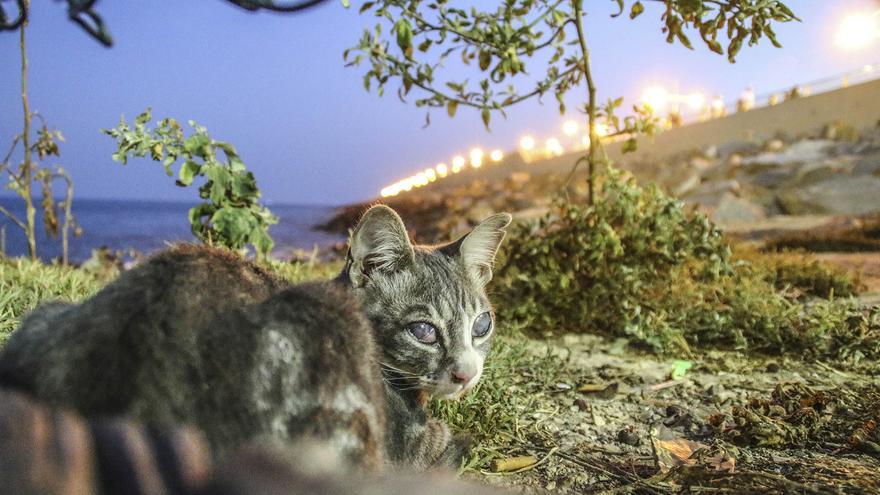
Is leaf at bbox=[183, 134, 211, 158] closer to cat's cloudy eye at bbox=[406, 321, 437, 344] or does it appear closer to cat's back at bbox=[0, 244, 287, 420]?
cat's cloudy eye at bbox=[406, 321, 437, 344]

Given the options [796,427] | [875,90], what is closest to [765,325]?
[796,427]

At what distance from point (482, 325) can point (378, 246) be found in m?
0.53

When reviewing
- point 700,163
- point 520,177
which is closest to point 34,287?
point 520,177

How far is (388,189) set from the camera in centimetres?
571

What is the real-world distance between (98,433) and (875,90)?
708 inches

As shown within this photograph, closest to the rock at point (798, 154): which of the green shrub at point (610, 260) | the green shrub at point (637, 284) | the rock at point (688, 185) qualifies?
the rock at point (688, 185)

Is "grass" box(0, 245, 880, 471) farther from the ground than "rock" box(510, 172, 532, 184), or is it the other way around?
"rock" box(510, 172, 532, 184)

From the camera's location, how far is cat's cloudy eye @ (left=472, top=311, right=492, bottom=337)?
2.49 metres

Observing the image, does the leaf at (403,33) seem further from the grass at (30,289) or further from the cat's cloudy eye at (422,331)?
the cat's cloudy eye at (422,331)

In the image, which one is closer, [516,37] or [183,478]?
[183,478]

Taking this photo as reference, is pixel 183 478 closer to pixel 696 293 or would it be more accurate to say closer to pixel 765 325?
pixel 765 325

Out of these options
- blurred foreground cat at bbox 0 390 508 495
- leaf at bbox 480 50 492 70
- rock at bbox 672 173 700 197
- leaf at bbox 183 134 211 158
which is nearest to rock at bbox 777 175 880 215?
rock at bbox 672 173 700 197

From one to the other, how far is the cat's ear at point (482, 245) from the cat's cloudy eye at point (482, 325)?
21 centimetres

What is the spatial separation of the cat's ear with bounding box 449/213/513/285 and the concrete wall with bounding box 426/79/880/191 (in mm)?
13234
